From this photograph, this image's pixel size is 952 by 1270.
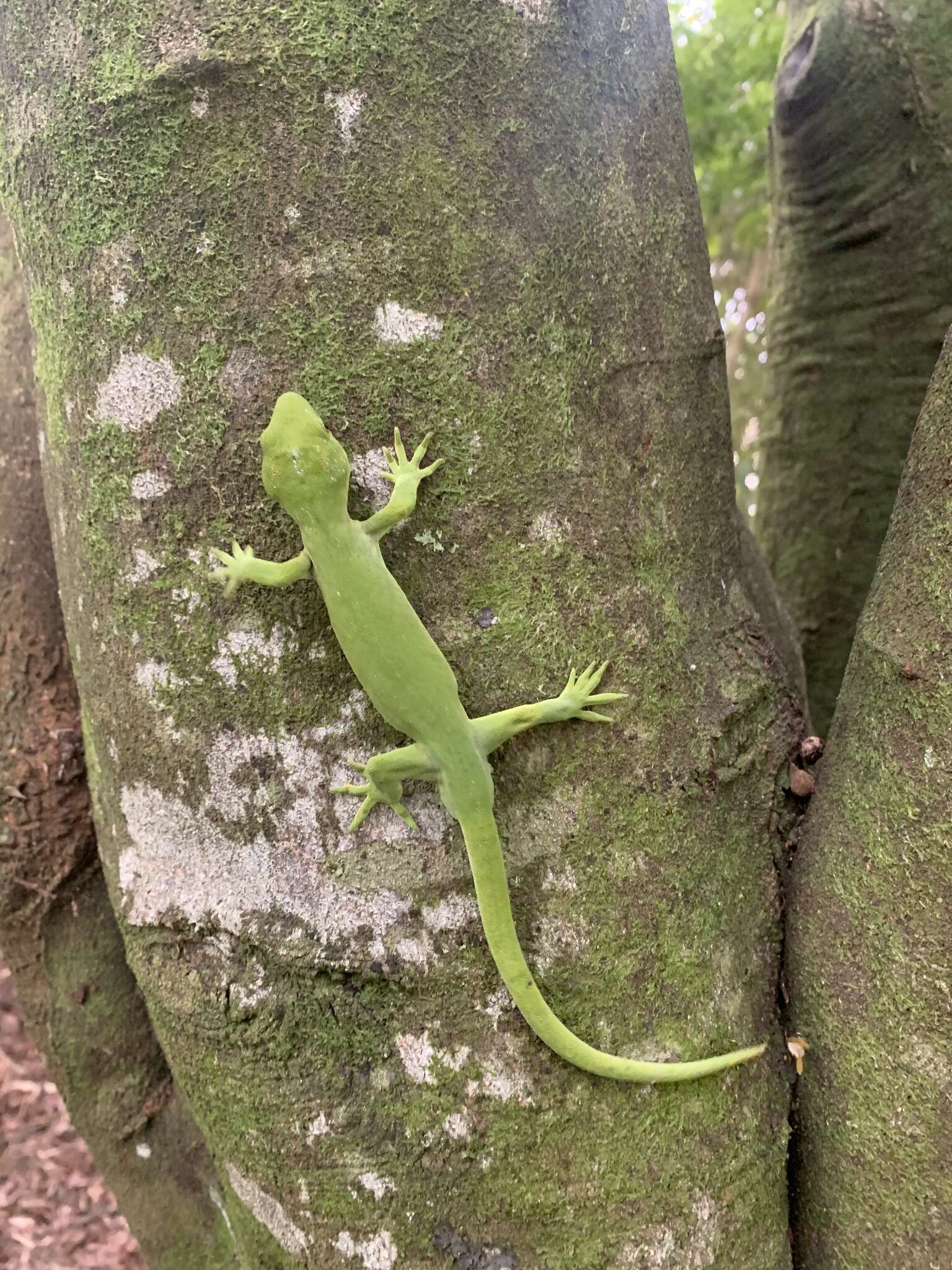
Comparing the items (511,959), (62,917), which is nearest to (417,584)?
(511,959)

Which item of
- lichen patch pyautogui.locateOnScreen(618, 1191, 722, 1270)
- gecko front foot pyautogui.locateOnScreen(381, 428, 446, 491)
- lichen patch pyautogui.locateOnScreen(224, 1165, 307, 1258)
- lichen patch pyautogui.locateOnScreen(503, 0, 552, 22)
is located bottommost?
lichen patch pyautogui.locateOnScreen(224, 1165, 307, 1258)

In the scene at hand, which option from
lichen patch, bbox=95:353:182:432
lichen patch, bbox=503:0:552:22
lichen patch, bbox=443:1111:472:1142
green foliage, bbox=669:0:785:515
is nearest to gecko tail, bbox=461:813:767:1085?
lichen patch, bbox=443:1111:472:1142

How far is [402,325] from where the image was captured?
186 cm

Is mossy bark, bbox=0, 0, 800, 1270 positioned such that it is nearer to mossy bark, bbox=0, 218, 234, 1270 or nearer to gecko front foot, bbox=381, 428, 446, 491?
gecko front foot, bbox=381, 428, 446, 491

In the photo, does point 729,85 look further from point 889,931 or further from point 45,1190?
point 45,1190

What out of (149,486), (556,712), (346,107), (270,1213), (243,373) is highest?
(346,107)

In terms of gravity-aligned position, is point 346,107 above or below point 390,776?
above

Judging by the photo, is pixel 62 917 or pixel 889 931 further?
pixel 62 917

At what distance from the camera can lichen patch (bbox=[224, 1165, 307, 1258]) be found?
7.05 feet

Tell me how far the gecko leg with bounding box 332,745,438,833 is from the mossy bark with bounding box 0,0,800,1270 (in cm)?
5

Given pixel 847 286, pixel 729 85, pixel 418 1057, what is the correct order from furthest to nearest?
pixel 729 85
pixel 847 286
pixel 418 1057

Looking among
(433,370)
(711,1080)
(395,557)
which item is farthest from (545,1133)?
(433,370)

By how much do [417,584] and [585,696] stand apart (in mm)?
506

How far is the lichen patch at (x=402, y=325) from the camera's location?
1850 mm
